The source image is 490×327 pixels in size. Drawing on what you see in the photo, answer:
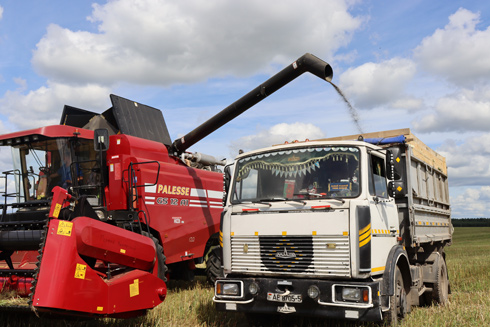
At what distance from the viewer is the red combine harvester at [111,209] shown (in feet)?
16.5

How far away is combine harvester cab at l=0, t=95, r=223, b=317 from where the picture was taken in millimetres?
5000

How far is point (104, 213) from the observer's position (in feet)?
28.0

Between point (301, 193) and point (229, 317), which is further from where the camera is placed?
point (229, 317)

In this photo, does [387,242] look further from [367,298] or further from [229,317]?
[229,317]

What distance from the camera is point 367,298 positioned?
16.7 ft

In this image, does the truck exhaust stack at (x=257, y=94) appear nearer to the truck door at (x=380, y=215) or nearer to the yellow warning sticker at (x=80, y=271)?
the truck door at (x=380, y=215)

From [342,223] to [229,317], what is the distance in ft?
8.72

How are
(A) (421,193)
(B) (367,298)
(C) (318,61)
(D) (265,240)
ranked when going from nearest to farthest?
(B) (367,298)
(D) (265,240)
(A) (421,193)
(C) (318,61)

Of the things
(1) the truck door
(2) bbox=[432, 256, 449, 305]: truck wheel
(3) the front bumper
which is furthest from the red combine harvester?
(2) bbox=[432, 256, 449, 305]: truck wheel

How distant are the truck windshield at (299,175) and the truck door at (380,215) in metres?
0.30

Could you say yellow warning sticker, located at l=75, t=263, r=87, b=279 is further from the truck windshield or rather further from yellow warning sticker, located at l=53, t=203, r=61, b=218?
the truck windshield

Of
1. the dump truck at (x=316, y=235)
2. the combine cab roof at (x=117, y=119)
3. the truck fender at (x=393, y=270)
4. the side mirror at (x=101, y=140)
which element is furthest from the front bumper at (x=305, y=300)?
the combine cab roof at (x=117, y=119)

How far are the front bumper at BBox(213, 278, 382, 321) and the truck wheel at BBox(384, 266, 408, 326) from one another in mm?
543

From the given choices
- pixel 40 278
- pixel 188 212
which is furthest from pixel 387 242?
pixel 188 212
